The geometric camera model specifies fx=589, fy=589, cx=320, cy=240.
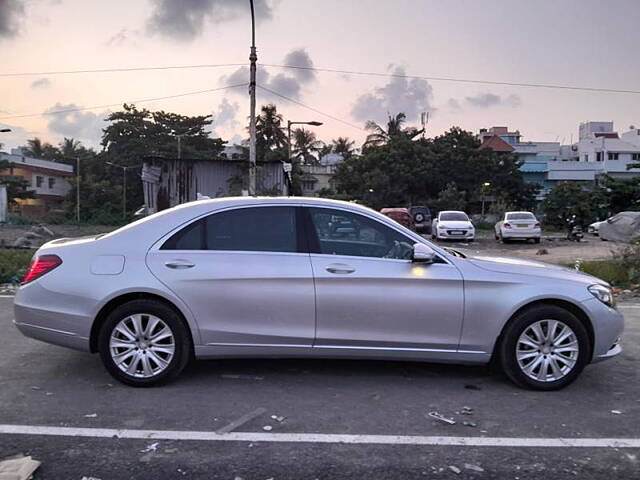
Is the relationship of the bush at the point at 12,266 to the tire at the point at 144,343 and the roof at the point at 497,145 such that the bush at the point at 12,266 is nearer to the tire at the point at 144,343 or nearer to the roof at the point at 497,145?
the tire at the point at 144,343

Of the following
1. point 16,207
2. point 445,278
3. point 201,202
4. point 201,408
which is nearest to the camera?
point 201,408

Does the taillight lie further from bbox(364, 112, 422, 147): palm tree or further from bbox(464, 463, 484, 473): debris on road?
bbox(364, 112, 422, 147): palm tree

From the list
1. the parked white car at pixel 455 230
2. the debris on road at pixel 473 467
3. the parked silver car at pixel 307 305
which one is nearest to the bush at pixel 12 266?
the parked silver car at pixel 307 305

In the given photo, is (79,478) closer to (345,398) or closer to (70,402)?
(70,402)

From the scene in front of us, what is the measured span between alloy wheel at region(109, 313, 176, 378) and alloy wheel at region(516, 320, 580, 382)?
290 centimetres

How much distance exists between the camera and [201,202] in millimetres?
5188

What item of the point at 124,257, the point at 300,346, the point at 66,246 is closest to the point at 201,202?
the point at 124,257

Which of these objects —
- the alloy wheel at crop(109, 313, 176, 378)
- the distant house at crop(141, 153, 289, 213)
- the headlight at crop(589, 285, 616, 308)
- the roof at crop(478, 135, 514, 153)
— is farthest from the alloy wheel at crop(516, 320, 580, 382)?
the roof at crop(478, 135, 514, 153)

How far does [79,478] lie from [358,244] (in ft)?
8.80

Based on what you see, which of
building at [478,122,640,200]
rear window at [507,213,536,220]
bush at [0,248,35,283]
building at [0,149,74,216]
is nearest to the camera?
bush at [0,248,35,283]

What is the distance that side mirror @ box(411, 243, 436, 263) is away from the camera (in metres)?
4.78

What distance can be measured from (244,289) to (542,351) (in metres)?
2.51

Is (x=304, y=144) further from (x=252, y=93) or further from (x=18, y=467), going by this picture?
(x=18, y=467)

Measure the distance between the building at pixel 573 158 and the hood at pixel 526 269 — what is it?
163ft
